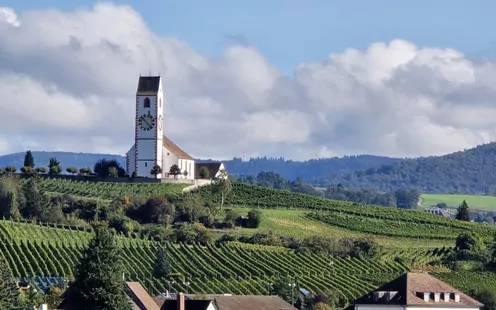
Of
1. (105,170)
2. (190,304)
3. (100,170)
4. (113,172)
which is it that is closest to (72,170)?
(100,170)

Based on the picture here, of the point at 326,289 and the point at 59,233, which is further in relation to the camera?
the point at 59,233

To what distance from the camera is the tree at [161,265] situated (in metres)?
111

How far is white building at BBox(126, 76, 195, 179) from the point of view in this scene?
163250 mm

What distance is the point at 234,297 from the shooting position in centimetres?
8906

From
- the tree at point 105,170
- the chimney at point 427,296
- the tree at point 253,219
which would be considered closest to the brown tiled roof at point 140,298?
the chimney at point 427,296

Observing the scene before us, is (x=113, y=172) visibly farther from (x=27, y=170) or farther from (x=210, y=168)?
(x=210, y=168)

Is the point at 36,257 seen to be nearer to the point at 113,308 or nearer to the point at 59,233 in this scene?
the point at 59,233

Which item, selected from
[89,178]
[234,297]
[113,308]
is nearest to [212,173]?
[89,178]

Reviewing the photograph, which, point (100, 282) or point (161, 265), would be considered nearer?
point (100, 282)

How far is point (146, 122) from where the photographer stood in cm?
16525

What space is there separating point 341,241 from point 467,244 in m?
10.9

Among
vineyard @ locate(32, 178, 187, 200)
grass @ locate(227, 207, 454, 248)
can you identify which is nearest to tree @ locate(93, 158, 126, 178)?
vineyard @ locate(32, 178, 187, 200)

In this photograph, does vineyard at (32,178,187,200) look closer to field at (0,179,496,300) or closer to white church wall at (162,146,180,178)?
field at (0,179,496,300)

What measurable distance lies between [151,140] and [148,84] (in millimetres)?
6035
